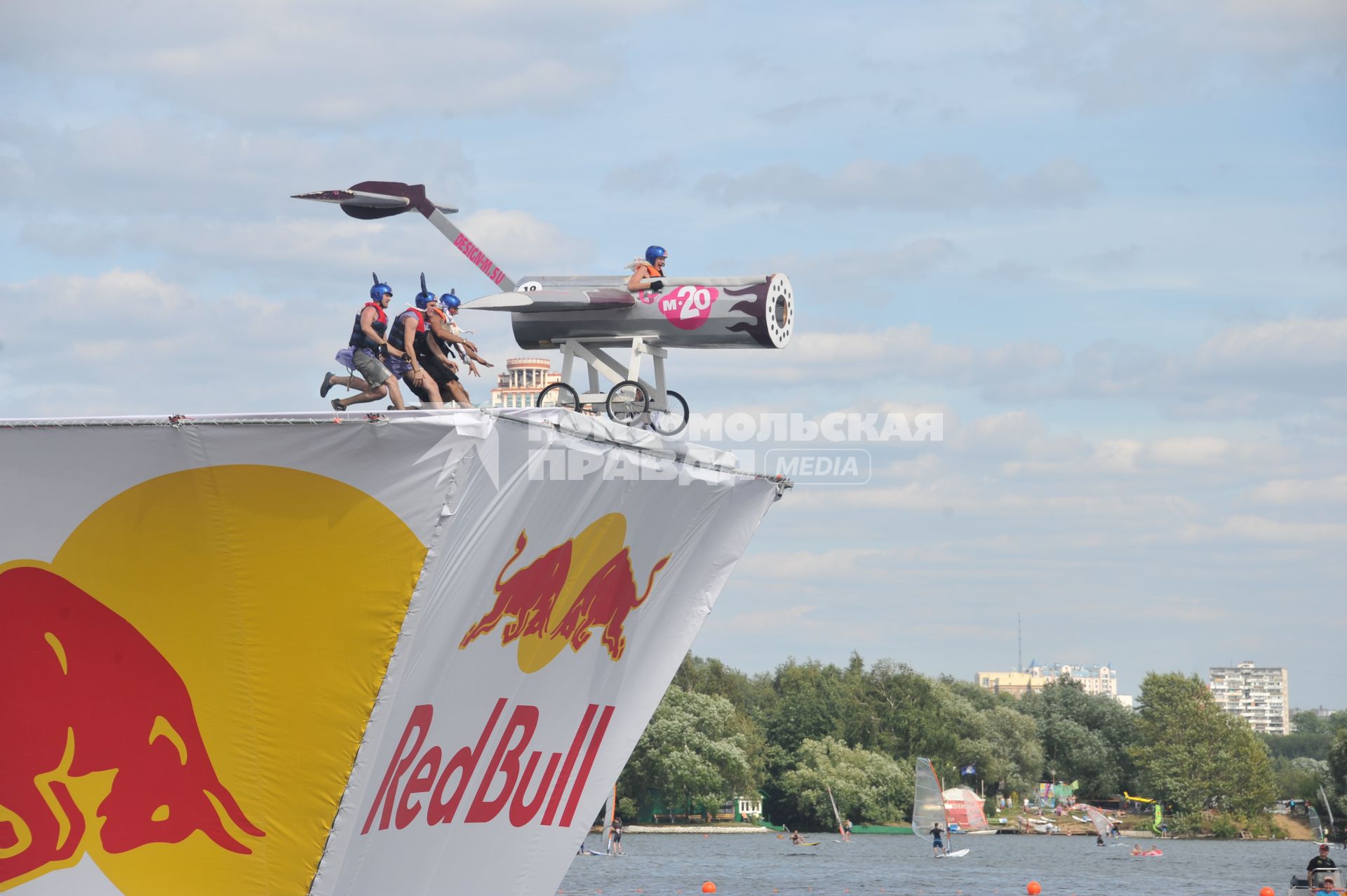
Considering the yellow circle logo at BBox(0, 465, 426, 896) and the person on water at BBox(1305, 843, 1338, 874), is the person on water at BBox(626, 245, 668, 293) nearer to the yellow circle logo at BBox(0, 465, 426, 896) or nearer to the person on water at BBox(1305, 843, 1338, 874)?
the yellow circle logo at BBox(0, 465, 426, 896)

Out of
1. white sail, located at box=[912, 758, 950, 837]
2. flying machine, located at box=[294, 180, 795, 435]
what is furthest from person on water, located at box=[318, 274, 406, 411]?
white sail, located at box=[912, 758, 950, 837]

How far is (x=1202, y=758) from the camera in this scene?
4584 inches

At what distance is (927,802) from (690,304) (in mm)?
74536

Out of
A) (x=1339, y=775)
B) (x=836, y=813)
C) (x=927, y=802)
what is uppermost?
(x=1339, y=775)

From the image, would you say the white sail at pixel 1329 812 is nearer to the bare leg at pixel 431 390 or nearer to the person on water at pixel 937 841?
the person on water at pixel 937 841

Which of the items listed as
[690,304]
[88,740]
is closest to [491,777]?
[88,740]

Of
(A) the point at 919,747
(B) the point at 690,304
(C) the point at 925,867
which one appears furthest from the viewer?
(A) the point at 919,747

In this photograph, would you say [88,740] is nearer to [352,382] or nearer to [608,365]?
[352,382]

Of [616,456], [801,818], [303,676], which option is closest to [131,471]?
[303,676]

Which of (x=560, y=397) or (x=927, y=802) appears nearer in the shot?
(x=560, y=397)

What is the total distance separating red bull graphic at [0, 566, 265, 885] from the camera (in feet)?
50.7

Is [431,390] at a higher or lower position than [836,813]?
higher

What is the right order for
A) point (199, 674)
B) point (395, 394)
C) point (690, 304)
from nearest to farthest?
point (199, 674) < point (395, 394) < point (690, 304)

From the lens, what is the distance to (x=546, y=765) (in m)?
20.2
